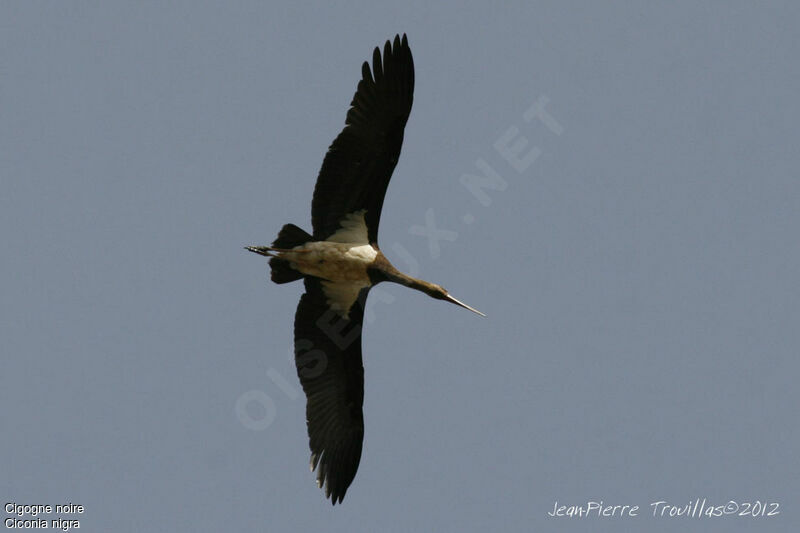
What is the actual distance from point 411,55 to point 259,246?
3085mm

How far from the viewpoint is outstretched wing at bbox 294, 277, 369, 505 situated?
14.8 metres

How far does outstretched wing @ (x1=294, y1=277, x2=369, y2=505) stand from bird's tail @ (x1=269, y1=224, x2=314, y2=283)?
439 mm

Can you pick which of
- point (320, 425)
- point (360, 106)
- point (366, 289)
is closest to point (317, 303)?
point (366, 289)

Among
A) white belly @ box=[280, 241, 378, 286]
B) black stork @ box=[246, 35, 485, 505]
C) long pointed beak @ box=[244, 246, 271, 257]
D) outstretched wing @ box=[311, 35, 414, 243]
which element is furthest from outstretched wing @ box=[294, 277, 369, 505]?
outstretched wing @ box=[311, 35, 414, 243]

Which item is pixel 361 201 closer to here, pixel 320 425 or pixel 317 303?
pixel 317 303

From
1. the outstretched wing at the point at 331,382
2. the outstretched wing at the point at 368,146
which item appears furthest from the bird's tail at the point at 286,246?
the outstretched wing at the point at 331,382

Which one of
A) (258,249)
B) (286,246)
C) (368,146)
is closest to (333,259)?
(286,246)

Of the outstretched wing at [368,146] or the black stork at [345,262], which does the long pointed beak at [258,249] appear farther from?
the outstretched wing at [368,146]

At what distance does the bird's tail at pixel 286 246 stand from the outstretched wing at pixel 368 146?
29cm

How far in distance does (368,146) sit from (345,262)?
154cm

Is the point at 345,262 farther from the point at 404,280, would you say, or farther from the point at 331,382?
the point at 331,382

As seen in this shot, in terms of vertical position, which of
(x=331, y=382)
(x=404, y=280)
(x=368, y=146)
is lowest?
(x=331, y=382)

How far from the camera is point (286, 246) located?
46.3 feet

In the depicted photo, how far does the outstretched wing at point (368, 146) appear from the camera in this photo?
13.7m
